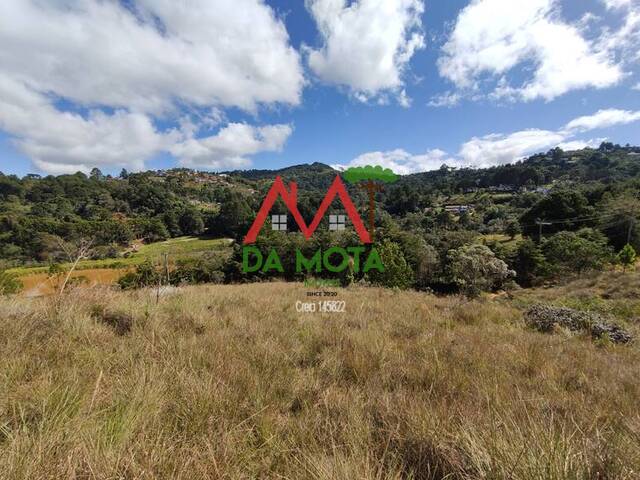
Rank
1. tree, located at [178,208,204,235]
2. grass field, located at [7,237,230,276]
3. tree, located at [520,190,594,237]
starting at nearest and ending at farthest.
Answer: grass field, located at [7,237,230,276] → tree, located at [520,190,594,237] → tree, located at [178,208,204,235]

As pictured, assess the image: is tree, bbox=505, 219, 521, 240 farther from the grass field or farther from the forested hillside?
the grass field

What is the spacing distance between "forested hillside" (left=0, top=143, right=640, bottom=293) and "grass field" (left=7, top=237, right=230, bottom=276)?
7.41ft

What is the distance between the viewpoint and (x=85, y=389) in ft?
6.04

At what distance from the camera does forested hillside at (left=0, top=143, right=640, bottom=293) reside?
85.9ft

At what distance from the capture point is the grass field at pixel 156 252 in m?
33.6

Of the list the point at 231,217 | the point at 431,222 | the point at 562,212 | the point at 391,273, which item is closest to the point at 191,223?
the point at 231,217

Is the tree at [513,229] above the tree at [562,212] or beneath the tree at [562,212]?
beneath

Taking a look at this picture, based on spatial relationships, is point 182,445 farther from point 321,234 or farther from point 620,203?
point 620,203

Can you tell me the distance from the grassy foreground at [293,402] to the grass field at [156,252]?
32817mm

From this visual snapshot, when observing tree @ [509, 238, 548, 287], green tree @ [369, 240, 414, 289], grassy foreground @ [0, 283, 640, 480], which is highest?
grassy foreground @ [0, 283, 640, 480]

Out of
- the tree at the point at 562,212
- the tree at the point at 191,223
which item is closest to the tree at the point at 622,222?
the tree at the point at 562,212

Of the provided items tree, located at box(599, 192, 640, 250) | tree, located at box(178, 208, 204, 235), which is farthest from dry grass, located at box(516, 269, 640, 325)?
tree, located at box(178, 208, 204, 235)

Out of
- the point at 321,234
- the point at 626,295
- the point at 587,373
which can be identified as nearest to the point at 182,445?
the point at 587,373

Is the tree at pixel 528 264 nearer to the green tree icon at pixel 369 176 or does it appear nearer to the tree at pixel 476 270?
the tree at pixel 476 270
